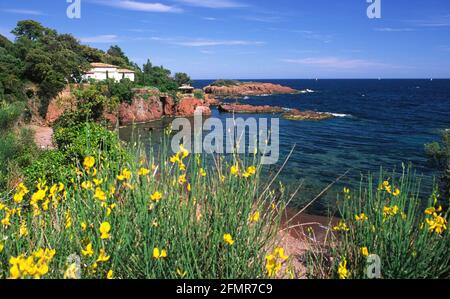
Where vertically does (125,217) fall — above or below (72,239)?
above

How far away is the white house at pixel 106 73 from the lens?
3531cm

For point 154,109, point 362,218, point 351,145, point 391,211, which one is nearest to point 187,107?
point 154,109

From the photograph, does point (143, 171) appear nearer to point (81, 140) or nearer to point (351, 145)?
point (81, 140)

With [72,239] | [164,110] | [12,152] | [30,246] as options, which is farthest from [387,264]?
[164,110]

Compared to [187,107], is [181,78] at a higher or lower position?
higher

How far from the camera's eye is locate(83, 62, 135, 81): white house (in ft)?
116

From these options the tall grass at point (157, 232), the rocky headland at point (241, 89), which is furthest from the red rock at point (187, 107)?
the tall grass at point (157, 232)

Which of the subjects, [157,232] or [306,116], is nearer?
[157,232]

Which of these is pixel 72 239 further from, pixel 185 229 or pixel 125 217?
pixel 185 229

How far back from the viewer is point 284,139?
25.6 metres

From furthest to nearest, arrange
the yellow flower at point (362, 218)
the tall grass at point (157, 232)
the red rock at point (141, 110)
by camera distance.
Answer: the red rock at point (141, 110), the yellow flower at point (362, 218), the tall grass at point (157, 232)

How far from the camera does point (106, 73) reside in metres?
35.8

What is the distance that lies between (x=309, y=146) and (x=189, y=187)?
21026 mm

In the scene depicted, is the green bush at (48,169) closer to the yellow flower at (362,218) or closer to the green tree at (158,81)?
the yellow flower at (362,218)
